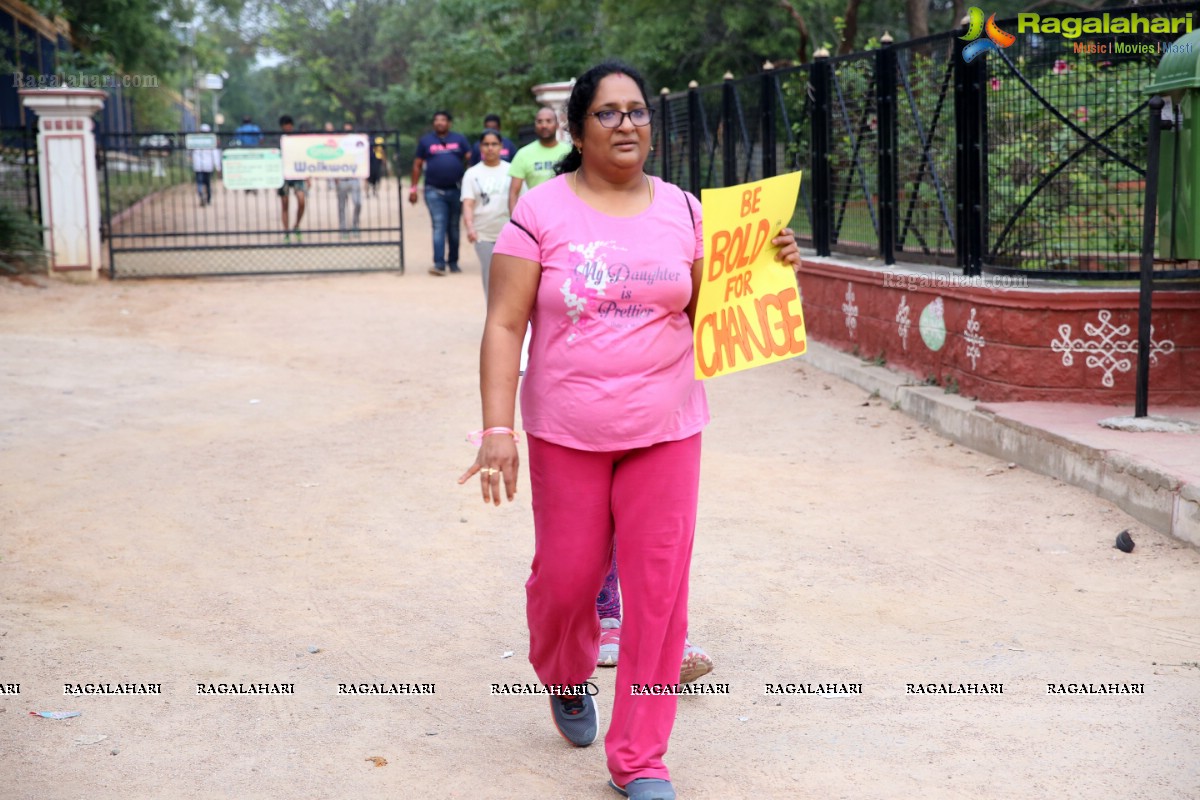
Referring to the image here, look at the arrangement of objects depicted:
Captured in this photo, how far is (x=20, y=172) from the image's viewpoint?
17.1 metres

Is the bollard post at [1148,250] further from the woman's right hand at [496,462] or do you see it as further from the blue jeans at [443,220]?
the blue jeans at [443,220]

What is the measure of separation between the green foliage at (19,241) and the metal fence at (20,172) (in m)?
0.27

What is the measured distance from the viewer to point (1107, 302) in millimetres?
7211

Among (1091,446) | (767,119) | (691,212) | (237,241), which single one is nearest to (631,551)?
(691,212)

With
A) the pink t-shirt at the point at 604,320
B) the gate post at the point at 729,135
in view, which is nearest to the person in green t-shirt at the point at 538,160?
the gate post at the point at 729,135

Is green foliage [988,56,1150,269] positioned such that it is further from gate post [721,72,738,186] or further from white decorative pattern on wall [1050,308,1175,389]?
gate post [721,72,738,186]

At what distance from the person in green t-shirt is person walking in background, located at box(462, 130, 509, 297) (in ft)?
0.92

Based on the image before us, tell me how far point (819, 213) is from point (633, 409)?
7968mm

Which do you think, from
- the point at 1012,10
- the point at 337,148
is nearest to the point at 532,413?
the point at 337,148

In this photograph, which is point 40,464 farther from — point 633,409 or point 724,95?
point 724,95

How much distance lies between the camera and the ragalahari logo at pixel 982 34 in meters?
7.63

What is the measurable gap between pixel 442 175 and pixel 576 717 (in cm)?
1410

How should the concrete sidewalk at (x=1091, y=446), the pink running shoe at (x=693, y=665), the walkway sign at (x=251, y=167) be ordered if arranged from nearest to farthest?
the pink running shoe at (x=693, y=665), the concrete sidewalk at (x=1091, y=446), the walkway sign at (x=251, y=167)

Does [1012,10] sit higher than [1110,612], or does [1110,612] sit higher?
[1012,10]
